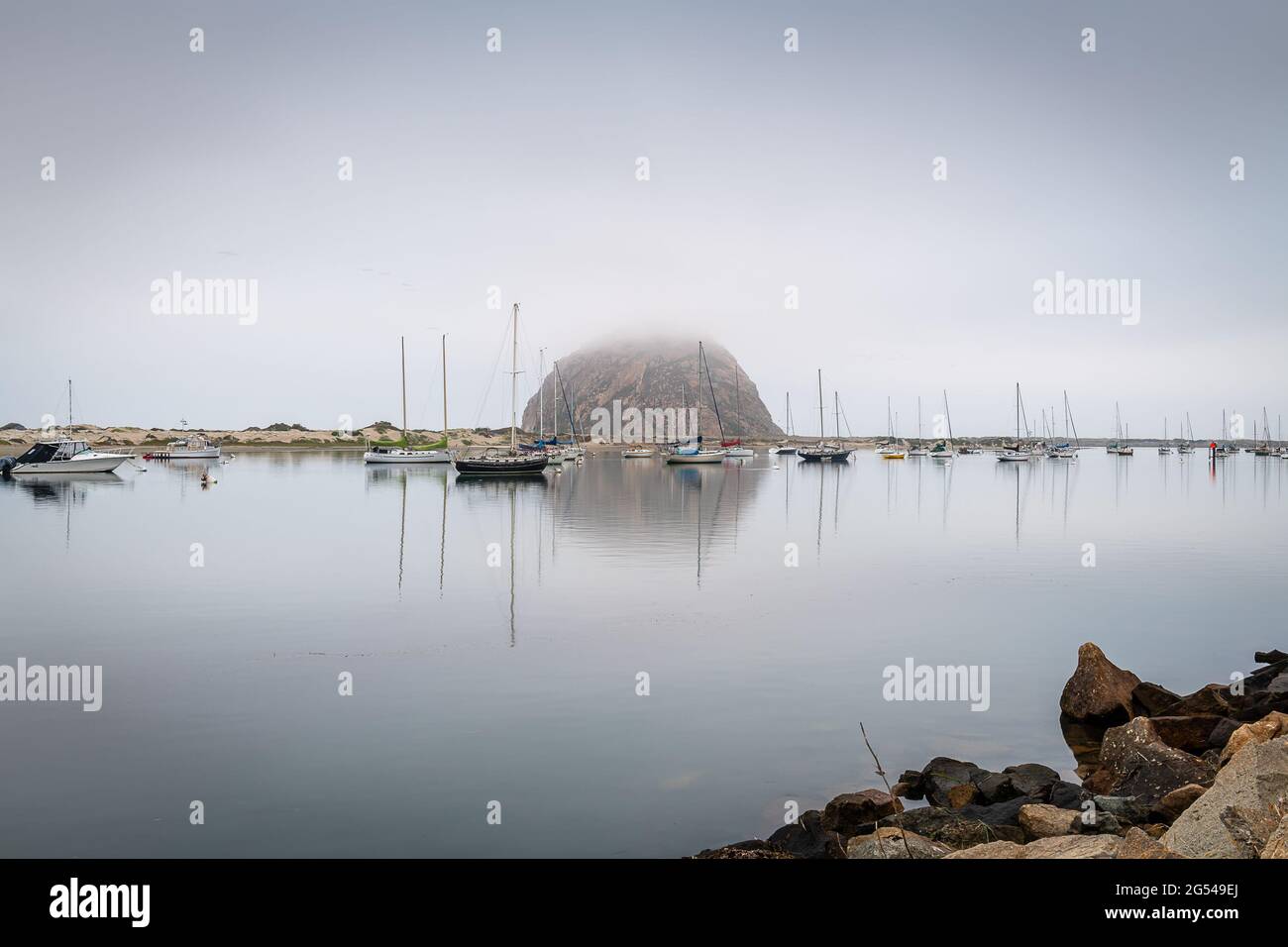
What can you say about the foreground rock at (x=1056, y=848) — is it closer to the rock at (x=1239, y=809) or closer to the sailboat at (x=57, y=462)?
the rock at (x=1239, y=809)

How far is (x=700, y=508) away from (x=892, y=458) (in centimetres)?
12058

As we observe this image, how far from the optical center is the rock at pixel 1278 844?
6.93 m

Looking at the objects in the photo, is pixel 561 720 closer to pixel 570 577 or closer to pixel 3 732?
pixel 3 732

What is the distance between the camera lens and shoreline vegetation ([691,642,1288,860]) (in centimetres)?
774

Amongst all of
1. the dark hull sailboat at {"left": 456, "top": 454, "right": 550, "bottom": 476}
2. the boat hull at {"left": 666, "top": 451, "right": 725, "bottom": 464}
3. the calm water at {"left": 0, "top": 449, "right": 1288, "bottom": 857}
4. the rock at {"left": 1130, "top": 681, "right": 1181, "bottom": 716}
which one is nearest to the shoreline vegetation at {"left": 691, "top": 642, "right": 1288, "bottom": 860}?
the rock at {"left": 1130, "top": 681, "right": 1181, "bottom": 716}

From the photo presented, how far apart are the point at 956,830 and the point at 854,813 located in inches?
41.9

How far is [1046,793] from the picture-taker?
10.2 m

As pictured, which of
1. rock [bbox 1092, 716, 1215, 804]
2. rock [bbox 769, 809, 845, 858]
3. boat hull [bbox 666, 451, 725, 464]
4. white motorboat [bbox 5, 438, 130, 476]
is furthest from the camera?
boat hull [bbox 666, 451, 725, 464]

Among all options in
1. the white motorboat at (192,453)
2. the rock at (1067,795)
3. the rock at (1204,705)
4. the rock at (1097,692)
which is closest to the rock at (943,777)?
the rock at (1067,795)

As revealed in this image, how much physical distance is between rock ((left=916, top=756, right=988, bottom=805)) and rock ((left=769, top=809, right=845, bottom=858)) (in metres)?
1.63

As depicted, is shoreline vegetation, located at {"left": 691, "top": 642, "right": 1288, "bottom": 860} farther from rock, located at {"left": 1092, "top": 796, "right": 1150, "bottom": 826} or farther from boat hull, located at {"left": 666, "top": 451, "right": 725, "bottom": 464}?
boat hull, located at {"left": 666, "top": 451, "right": 725, "bottom": 464}

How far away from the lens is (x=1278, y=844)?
7035 millimetres
